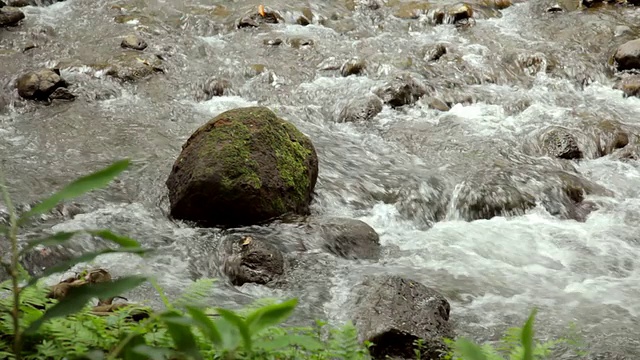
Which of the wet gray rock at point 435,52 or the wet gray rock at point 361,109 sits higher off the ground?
the wet gray rock at point 435,52

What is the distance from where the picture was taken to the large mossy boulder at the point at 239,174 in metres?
6.73

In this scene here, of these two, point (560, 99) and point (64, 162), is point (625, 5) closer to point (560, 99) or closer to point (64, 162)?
point (560, 99)

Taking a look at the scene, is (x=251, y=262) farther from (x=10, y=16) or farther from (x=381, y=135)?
(x=10, y=16)

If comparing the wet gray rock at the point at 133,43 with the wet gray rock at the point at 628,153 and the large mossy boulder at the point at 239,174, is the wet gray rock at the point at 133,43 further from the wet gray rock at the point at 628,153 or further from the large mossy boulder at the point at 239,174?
the wet gray rock at the point at 628,153

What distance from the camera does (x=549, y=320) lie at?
5441 mm

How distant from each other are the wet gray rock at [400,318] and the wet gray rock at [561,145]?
438 cm

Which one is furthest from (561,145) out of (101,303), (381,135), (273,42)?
(101,303)

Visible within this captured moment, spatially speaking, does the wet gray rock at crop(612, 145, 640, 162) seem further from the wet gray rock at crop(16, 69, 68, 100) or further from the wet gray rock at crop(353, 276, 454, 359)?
the wet gray rock at crop(16, 69, 68, 100)

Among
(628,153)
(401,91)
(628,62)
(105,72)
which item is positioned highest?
(105,72)

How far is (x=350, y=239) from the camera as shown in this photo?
261 inches

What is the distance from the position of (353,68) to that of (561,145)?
3824 mm

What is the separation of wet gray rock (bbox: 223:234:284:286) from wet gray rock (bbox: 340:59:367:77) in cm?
559

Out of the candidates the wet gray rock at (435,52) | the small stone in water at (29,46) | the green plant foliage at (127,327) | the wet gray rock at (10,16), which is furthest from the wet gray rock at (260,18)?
the green plant foliage at (127,327)

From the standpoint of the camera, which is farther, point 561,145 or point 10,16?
point 10,16
